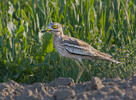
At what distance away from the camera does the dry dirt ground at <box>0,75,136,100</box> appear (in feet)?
13.3

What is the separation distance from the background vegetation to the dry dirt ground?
881 millimetres

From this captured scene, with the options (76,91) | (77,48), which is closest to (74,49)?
(77,48)

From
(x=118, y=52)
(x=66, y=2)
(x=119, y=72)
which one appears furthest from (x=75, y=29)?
(x=119, y=72)

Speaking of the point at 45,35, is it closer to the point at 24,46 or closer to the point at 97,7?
the point at 24,46

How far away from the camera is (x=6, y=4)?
26.9ft

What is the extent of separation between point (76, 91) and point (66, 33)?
2440mm

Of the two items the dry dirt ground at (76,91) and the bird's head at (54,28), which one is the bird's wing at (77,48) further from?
the dry dirt ground at (76,91)

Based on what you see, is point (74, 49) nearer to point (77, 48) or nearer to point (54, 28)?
point (77, 48)

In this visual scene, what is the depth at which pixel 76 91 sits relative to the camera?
4707 millimetres

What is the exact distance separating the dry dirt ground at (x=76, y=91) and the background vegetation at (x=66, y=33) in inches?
34.7

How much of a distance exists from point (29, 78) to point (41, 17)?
1590mm

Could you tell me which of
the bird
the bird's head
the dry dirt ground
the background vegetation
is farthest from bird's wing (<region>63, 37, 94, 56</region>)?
the dry dirt ground

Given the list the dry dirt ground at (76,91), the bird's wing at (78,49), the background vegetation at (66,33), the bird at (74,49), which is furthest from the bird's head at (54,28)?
the dry dirt ground at (76,91)

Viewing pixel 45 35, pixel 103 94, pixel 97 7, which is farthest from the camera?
pixel 97 7
